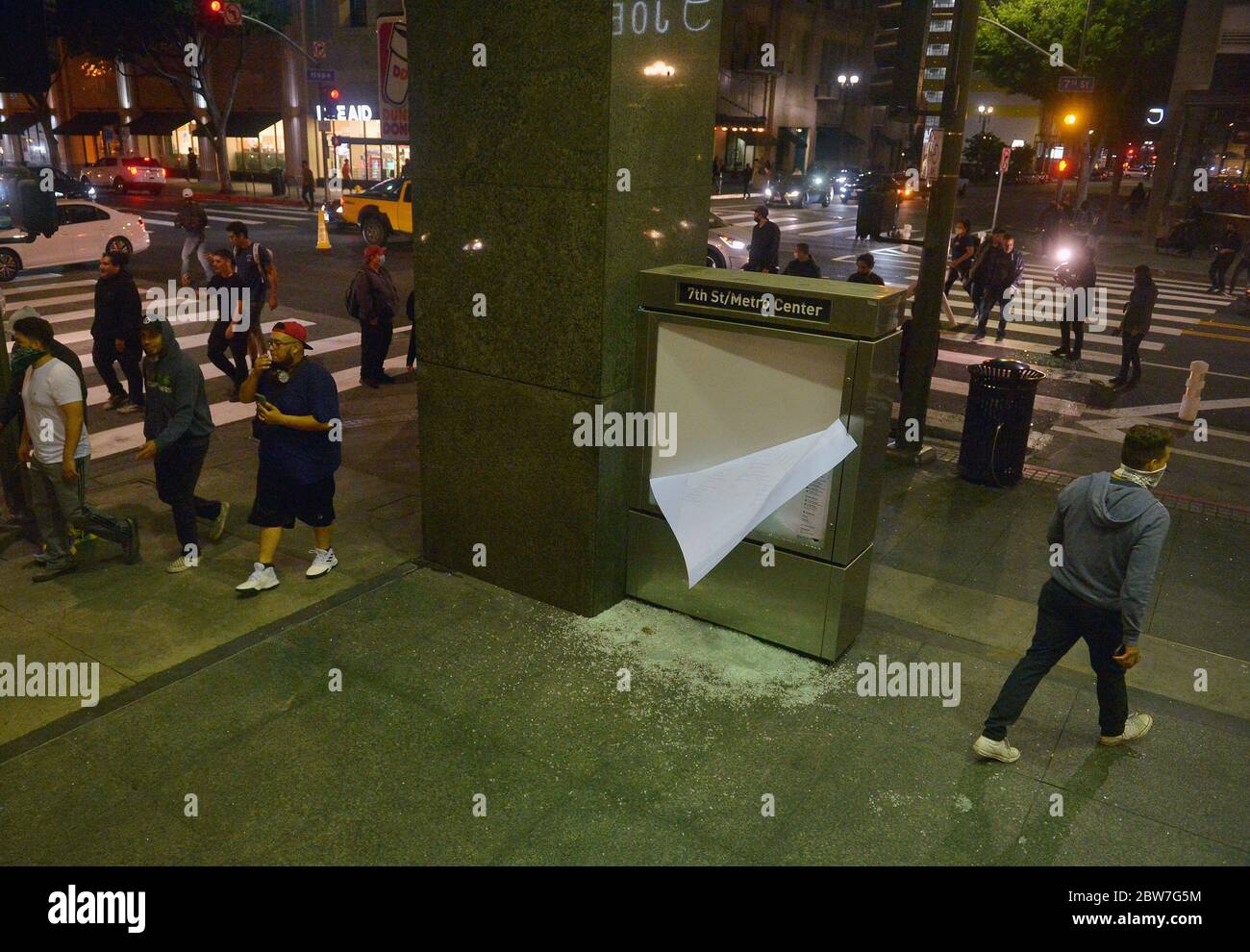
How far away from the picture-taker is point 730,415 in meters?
6.00

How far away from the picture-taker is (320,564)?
693 centimetres

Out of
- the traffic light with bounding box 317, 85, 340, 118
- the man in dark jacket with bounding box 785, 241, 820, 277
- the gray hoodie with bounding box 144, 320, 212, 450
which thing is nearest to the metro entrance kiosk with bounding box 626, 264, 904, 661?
the gray hoodie with bounding box 144, 320, 212, 450

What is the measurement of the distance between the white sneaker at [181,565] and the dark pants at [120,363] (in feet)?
14.3

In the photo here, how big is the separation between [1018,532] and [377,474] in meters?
5.75

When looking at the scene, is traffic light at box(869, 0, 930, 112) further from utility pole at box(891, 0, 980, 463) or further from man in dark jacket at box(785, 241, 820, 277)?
man in dark jacket at box(785, 241, 820, 277)

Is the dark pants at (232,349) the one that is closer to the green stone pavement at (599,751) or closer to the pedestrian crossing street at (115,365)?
the pedestrian crossing street at (115,365)

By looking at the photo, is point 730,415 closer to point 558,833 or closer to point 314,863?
point 558,833

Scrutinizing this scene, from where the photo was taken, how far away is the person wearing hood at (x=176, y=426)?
672 cm

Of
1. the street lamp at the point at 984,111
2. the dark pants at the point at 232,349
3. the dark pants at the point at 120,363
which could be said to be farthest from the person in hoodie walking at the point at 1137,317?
Answer: the street lamp at the point at 984,111

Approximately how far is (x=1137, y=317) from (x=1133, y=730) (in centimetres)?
976

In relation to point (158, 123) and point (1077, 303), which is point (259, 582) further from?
point (158, 123)
